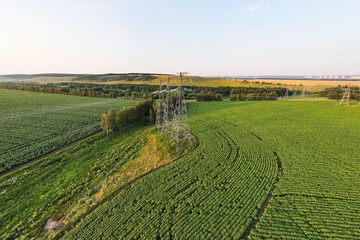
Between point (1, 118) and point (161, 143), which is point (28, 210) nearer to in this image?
point (161, 143)

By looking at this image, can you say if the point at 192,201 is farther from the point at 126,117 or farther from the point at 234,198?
the point at 126,117

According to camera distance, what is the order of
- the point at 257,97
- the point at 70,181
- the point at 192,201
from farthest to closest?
1. the point at 257,97
2. the point at 70,181
3. the point at 192,201

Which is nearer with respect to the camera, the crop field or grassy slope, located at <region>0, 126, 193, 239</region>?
grassy slope, located at <region>0, 126, 193, 239</region>

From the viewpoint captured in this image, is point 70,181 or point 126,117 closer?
point 70,181

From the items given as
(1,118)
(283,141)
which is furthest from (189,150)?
(1,118)

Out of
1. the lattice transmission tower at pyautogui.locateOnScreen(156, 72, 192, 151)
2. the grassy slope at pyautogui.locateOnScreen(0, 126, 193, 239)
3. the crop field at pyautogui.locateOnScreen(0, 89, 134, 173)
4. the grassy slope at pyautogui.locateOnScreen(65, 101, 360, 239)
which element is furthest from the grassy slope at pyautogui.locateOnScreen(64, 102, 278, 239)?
the crop field at pyautogui.locateOnScreen(0, 89, 134, 173)

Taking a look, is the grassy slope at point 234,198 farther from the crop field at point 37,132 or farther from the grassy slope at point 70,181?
the crop field at point 37,132

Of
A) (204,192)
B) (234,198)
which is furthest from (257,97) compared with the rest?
(204,192)

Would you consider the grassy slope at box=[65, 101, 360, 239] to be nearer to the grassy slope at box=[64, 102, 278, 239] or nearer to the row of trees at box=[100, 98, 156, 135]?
the grassy slope at box=[64, 102, 278, 239]

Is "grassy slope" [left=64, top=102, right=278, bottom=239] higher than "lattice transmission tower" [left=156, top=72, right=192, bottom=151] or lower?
lower
